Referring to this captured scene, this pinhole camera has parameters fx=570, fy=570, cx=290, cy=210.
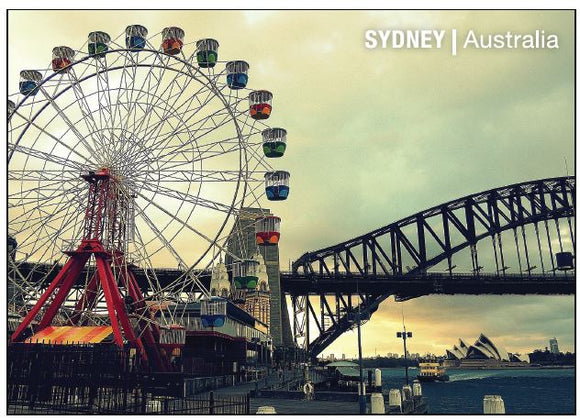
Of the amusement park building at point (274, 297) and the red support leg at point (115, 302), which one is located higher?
the amusement park building at point (274, 297)

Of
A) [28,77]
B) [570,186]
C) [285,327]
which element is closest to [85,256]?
[28,77]

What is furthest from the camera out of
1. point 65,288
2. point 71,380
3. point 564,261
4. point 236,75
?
point 564,261

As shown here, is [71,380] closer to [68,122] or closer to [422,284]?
[68,122]

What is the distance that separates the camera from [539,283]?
103125mm

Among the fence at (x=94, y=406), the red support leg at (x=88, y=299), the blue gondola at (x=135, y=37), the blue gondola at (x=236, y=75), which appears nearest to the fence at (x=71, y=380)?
the fence at (x=94, y=406)

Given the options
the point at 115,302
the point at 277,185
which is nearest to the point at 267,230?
the point at 277,185

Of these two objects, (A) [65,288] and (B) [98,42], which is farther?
(B) [98,42]

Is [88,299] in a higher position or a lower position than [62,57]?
lower

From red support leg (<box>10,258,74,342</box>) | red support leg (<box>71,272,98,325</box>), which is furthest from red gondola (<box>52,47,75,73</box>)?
red support leg (<box>71,272,98,325</box>)

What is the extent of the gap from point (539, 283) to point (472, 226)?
52.0 ft

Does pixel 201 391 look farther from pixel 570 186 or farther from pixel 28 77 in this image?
pixel 570 186

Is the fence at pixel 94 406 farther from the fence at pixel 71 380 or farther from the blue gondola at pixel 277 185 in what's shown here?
the blue gondola at pixel 277 185

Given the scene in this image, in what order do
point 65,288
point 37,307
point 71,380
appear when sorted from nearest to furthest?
point 71,380
point 37,307
point 65,288

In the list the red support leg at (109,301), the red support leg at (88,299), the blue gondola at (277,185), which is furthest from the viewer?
the red support leg at (88,299)
